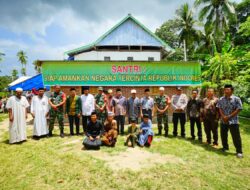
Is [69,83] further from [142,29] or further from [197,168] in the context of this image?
[142,29]

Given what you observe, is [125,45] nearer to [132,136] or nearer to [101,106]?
[101,106]

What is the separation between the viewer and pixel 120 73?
12430mm

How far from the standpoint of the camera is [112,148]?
6.78 meters

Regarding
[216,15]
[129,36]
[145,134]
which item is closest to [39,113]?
[145,134]

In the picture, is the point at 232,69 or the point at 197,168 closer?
the point at 197,168

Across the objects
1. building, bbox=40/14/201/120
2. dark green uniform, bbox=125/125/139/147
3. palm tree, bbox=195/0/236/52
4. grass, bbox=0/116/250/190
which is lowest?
grass, bbox=0/116/250/190

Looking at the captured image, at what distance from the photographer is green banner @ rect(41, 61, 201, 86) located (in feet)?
39.0

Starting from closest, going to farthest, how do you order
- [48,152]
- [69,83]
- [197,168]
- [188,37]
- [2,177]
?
[2,177]
[197,168]
[48,152]
[69,83]
[188,37]

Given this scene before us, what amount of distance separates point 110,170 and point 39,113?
436 cm

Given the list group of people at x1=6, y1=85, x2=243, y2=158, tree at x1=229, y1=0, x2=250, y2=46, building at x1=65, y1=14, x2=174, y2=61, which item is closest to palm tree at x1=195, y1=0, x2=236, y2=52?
tree at x1=229, y1=0, x2=250, y2=46

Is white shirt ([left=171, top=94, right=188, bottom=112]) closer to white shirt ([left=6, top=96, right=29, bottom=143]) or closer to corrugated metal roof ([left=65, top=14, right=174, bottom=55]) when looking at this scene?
white shirt ([left=6, top=96, right=29, bottom=143])

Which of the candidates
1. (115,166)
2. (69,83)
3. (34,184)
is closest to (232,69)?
(69,83)

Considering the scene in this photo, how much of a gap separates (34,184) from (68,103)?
405 centimetres

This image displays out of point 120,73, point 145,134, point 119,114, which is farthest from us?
point 120,73
